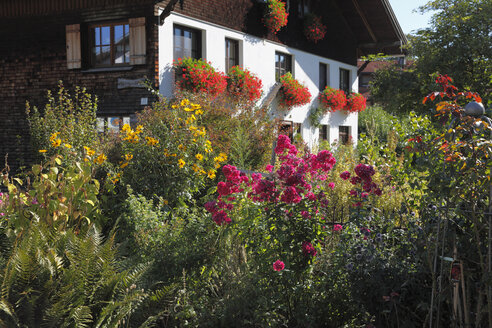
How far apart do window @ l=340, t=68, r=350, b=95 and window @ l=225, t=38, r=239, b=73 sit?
624 cm

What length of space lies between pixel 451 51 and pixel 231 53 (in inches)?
247

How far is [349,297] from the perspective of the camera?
353cm

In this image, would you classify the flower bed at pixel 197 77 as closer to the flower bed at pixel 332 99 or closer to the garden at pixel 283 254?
the flower bed at pixel 332 99

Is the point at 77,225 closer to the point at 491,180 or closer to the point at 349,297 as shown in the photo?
the point at 349,297

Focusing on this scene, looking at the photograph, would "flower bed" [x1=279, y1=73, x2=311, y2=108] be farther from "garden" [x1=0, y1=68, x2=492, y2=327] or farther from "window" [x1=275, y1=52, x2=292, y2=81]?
"garden" [x1=0, y1=68, x2=492, y2=327]

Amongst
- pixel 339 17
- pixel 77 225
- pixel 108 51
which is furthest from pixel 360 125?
pixel 77 225

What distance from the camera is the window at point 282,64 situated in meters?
15.3

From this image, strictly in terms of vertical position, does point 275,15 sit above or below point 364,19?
below

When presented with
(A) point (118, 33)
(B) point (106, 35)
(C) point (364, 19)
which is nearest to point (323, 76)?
(C) point (364, 19)

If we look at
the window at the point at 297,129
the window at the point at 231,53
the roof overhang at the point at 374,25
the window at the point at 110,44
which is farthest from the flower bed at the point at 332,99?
the window at the point at 110,44

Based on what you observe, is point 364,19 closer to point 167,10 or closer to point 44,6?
point 167,10

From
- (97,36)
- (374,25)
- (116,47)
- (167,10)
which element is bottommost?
(116,47)

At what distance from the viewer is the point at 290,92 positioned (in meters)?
14.8

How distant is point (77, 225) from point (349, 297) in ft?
7.89
